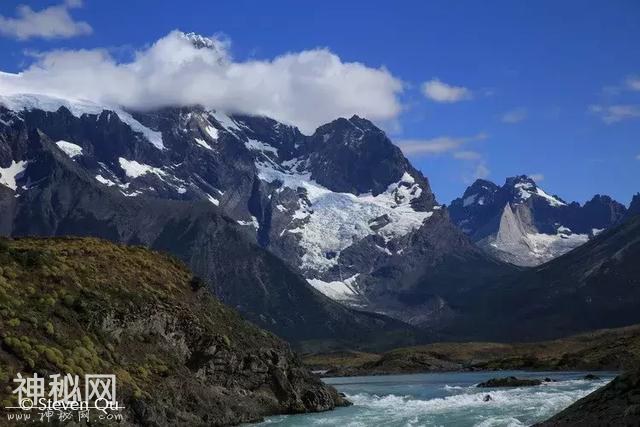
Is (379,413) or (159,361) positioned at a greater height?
(159,361)

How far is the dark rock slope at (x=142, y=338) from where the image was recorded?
7800cm

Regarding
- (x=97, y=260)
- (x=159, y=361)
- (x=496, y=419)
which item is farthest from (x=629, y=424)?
(x=97, y=260)

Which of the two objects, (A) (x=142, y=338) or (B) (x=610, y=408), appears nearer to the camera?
(B) (x=610, y=408)

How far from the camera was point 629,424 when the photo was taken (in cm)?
5641

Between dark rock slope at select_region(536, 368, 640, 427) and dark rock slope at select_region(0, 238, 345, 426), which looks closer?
dark rock slope at select_region(536, 368, 640, 427)

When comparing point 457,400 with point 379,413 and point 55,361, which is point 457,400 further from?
point 55,361

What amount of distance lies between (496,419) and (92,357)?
145 feet

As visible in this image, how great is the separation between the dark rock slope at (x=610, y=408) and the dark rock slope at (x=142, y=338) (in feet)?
120

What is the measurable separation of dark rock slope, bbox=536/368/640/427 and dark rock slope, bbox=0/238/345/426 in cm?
3649

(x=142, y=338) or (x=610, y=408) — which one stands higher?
(x=142, y=338)

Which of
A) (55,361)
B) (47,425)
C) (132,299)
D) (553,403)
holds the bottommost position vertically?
(553,403)

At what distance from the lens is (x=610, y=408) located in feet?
207

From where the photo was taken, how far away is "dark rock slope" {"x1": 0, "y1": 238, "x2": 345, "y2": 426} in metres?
78.0

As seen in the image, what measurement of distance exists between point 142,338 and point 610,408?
5020cm
